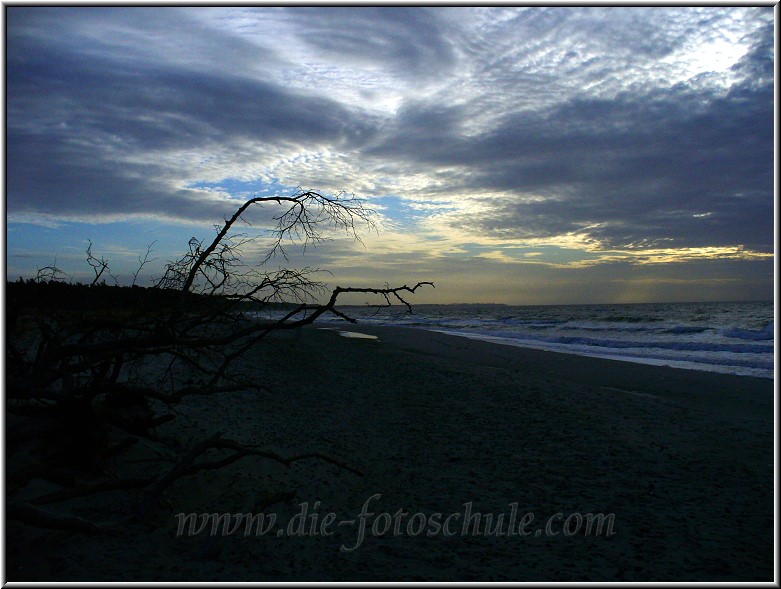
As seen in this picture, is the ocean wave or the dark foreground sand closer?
the dark foreground sand

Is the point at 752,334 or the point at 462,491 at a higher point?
the point at 752,334

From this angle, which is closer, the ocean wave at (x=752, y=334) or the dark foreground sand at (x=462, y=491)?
the dark foreground sand at (x=462, y=491)

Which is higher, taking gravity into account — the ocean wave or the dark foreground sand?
the ocean wave

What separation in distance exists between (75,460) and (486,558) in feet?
13.7

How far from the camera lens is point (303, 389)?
478 inches

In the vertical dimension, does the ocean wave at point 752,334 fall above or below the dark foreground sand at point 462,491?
above

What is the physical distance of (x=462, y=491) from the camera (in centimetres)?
615

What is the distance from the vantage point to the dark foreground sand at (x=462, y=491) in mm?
4234

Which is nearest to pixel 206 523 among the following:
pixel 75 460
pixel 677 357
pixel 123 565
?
pixel 123 565

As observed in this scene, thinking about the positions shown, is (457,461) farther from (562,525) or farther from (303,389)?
(303,389)

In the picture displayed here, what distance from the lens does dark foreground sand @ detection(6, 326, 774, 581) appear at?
13.9 ft

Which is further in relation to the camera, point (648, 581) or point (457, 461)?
point (457, 461)

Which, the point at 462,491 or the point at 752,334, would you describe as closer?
the point at 462,491

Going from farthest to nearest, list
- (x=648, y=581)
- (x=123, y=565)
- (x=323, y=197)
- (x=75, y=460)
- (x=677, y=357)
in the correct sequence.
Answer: (x=677, y=357), (x=323, y=197), (x=75, y=460), (x=648, y=581), (x=123, y=565)
